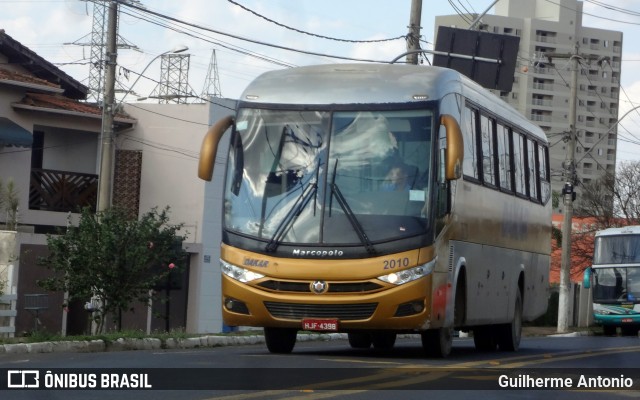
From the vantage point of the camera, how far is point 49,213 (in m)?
38.2

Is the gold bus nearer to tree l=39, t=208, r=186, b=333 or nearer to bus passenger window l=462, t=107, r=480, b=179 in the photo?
bus passenger window l=462, t=107, r=480, b=179

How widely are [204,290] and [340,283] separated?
26650mm

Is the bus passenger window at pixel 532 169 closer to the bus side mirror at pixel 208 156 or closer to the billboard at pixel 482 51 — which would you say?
the bus side mirror at pixel 208 156

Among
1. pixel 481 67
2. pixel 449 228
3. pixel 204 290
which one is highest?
pixel 481 67

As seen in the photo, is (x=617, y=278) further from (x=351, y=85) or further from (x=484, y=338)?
(x=351, y=85)

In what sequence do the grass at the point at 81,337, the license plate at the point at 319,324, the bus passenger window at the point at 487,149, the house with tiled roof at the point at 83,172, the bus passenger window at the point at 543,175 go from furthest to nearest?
the house with tiled roof at the point at 83,172, the bus passenger window at the point at 543,175, the grass at the point at 81,337, the bus passenger window at the point at 487,149, the license plate at the point at 319,324

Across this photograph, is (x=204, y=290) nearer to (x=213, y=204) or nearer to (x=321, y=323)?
(x=213, y=204)

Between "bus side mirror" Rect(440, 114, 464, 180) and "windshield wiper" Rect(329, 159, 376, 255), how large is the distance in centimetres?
123

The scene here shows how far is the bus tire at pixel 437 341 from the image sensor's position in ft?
54.6

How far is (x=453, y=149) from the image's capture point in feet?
50.4

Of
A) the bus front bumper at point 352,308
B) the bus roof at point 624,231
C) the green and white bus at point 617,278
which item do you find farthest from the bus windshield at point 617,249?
the bus front bumper at point 352,308

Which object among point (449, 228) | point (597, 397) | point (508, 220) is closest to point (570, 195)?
point (508, 220)

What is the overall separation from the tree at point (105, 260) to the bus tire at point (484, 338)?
6002 millimetres

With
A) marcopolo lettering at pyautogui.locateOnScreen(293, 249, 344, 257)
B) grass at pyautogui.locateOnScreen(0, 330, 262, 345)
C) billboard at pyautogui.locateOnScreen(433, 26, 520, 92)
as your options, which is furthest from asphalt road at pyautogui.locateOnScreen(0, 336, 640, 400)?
billboard at pyautogui.locateOnScreen(433, 26, 520, 92)
